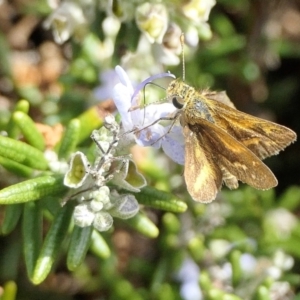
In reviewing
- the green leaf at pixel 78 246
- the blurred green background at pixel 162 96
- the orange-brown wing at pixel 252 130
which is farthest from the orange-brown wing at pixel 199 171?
the blurred green background at pixel 162 96

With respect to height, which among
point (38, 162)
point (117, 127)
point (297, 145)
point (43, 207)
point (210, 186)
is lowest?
point (297, 145)

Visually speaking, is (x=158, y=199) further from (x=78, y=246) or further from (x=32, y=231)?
(x=32, y=231)

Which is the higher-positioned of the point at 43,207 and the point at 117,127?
the point at 117,127

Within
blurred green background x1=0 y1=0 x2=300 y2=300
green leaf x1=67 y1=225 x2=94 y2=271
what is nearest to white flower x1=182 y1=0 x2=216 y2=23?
blurred green background x1=0 y1=0 x2=300 y2=300

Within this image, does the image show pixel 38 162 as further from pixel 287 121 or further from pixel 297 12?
pixel 297 12

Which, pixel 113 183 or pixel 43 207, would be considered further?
pixel 43 207

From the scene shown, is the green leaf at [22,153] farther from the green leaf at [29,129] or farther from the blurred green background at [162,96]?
the blurred green background at [162,96]

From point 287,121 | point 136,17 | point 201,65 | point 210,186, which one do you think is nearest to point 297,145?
point 287,121
